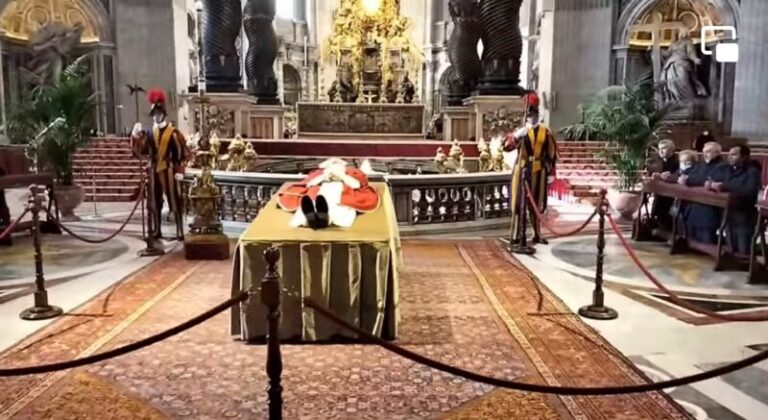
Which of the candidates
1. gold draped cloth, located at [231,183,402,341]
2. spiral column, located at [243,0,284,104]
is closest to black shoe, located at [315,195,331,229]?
gold draped cloth, located at [231,183,402,341]

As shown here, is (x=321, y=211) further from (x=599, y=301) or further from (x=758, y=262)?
(x=758, y=262)

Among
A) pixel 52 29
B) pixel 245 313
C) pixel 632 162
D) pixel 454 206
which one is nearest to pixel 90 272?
pixel 245 313

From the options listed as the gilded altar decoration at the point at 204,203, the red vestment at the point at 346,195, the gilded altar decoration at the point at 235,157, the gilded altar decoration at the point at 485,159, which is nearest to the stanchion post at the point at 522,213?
the red vestment at the point at 346,195

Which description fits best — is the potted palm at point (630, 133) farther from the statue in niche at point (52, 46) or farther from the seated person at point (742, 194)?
the statue in niche at point (52, 46)

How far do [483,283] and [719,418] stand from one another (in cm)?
331

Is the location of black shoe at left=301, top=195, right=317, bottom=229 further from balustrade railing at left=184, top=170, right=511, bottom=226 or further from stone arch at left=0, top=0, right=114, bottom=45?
stone arch at left=0, top=0, right=114, bottom=45

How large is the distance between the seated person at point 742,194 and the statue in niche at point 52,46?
1915 cm

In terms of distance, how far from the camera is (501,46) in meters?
13.9

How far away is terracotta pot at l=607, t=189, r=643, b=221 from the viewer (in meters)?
11.9

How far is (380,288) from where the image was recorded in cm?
495

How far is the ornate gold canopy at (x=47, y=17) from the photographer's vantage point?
20656mm

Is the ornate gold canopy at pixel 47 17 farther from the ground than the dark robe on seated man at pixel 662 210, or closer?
farther from the ground

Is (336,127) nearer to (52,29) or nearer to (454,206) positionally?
(454,206)

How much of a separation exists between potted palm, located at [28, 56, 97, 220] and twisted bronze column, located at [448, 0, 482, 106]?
1047 cm
